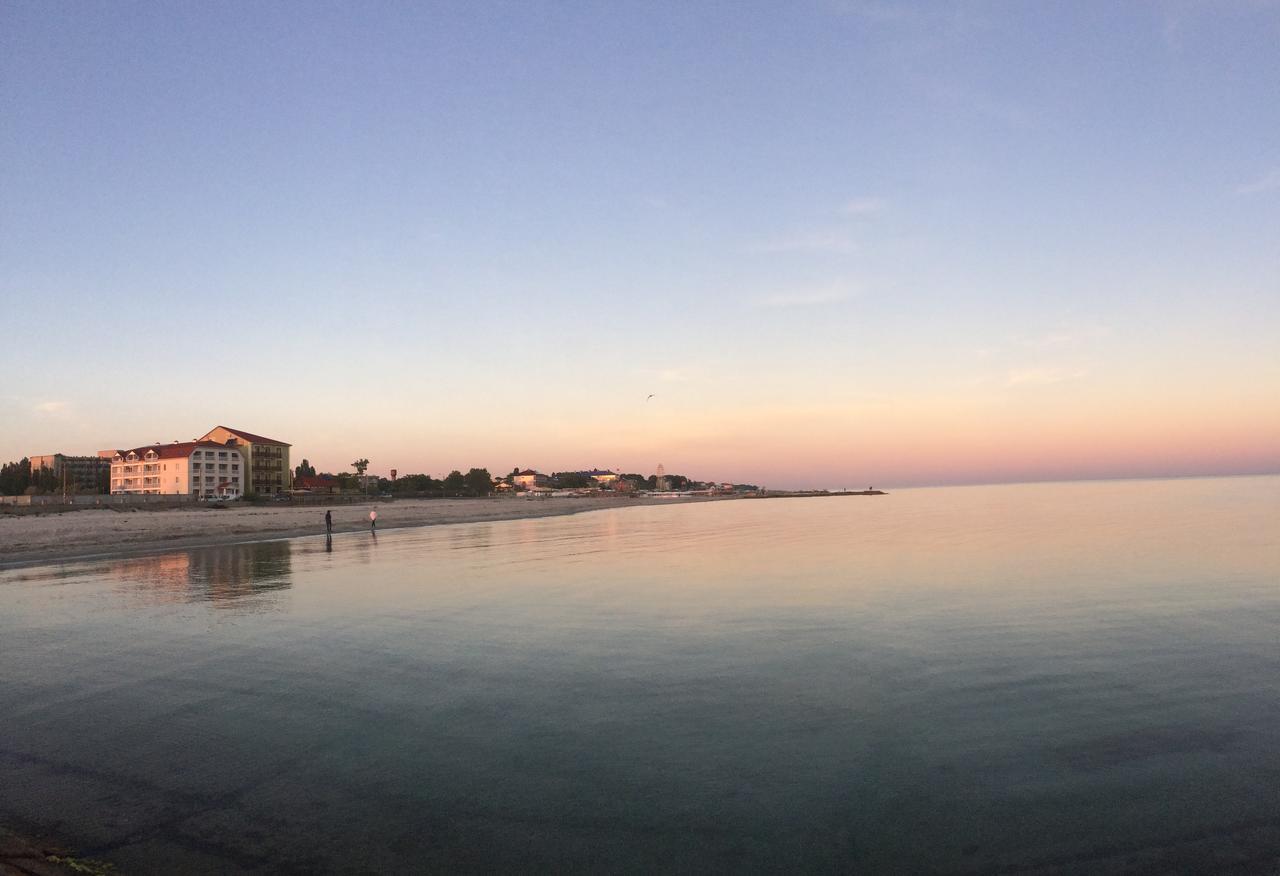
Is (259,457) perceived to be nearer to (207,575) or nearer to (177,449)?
(177,449)

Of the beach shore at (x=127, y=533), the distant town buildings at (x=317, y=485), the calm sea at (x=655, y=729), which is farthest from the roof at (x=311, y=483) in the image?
the calm sea at (x=655, y=729)

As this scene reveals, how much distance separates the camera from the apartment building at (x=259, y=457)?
159250 millimetres

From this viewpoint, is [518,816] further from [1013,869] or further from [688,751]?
[1013,869]

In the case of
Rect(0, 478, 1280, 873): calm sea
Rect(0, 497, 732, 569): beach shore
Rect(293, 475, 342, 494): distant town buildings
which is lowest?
Rect(0, 478, 1280, 873): calm sea

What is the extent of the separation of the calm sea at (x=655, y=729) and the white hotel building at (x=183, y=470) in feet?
458

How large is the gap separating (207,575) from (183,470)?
134 metres

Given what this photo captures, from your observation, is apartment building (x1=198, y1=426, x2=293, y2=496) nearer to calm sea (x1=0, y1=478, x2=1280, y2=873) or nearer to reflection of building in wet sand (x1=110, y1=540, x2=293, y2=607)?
→ reflection of building in wet sand (x1=110, y1=540, x2=293, y2=607)

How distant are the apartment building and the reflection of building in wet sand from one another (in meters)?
129

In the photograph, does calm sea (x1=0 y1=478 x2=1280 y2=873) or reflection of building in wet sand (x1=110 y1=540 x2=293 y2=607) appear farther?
reflection of building in wet sand (x1=110 y1=540 x2=293 y2=607)

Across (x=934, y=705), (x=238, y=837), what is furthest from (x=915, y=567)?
(x=238, y=837)

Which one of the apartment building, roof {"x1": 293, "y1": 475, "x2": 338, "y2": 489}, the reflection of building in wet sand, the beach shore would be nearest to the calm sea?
the reflection of building in wet sand

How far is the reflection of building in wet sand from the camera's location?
24.9 metres

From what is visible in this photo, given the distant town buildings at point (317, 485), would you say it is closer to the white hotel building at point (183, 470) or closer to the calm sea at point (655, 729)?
the white hotel building at point (183, 470)

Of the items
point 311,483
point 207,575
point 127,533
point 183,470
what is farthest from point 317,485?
point 207,575
